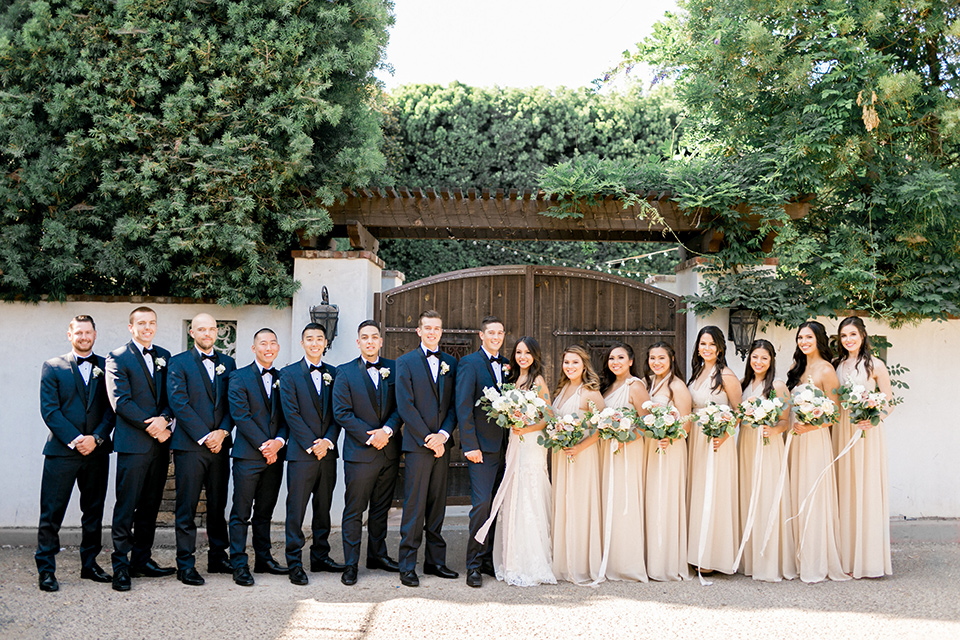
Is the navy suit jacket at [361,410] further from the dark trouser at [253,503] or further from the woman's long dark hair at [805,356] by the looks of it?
the woman's long dark hair at [805,356]

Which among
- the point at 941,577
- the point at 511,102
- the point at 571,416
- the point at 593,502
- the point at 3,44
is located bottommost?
the point at 941,577

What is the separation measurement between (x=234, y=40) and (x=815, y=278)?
19.1 feet

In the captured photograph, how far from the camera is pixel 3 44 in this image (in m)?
6.44

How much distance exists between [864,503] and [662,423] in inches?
68.6

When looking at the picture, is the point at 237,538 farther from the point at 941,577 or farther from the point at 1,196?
the point at 941,577

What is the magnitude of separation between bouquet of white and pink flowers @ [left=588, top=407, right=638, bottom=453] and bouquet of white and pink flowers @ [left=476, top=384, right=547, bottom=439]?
0.39m

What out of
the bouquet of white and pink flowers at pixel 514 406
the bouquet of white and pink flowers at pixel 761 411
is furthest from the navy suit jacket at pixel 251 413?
the bouquet of white and pink flowers at pixel 761 411

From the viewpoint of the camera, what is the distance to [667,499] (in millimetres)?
5371

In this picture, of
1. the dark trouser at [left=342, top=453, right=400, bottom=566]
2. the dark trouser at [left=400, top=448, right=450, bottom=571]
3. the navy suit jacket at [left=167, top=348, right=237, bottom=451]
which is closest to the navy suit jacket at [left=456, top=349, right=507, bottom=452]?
the dark trouser at [left=400, top=448, right=450, bottom=571]

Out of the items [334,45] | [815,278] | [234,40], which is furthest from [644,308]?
[234,40]

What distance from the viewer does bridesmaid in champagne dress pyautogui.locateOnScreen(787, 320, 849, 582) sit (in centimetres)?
538

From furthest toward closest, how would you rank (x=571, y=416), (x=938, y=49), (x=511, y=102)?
(x=511, y=102) < (x=938, y=49) < (x=571, y=416)

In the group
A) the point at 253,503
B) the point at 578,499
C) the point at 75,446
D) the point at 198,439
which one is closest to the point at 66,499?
the point at 75,446

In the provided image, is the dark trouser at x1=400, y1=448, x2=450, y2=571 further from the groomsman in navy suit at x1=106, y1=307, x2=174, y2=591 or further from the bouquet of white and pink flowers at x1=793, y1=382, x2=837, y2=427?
the bouquet of white and pink flowers at x1=793, y1=382, x2=837, y2=427
